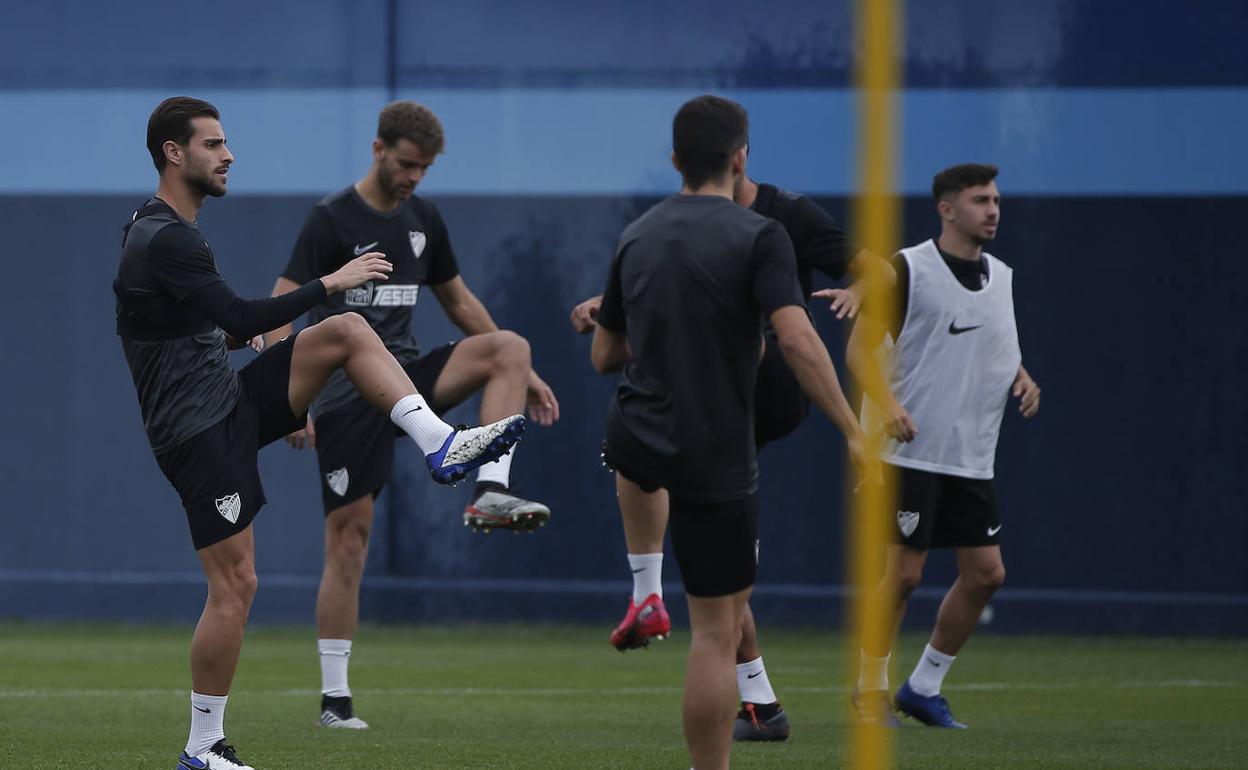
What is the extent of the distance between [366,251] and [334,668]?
5.64 feet

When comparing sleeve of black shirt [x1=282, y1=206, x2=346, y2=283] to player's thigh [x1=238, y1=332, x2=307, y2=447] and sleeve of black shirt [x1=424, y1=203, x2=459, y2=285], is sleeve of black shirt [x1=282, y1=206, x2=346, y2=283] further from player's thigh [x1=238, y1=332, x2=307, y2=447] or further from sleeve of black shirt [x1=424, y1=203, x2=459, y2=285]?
player's thigh [x1=238, y1=332, x2=307, y2=447]

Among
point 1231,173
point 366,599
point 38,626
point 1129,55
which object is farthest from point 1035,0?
point 38,626

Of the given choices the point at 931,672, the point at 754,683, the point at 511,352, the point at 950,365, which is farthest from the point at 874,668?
the point at 511,352

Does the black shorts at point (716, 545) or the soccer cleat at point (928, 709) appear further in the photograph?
the soccer cleat at point (928, 709)

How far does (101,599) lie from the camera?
14.1 meters

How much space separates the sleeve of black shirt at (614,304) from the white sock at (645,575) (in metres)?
1.47

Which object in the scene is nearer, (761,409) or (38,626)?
(761,409)

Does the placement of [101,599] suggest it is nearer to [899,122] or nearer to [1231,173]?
[899,122]

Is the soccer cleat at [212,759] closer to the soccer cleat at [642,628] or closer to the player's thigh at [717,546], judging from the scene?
the soccer cleat at [642,628]

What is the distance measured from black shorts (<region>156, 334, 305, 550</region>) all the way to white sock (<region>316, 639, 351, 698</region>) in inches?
71.3

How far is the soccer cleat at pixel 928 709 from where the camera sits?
25.7 ft

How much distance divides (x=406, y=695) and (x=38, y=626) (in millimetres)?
5567

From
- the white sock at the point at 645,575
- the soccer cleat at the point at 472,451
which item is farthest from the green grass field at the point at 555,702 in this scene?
the soccer cleat at the point at 472,451

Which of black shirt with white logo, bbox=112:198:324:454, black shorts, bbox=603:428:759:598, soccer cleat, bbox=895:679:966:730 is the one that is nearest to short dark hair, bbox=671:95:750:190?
black shorts, bbox=603:428:759:598
